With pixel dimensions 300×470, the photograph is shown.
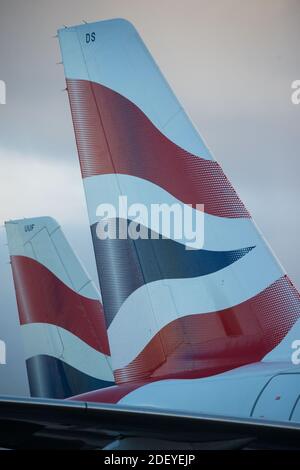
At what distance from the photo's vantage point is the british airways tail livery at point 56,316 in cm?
601

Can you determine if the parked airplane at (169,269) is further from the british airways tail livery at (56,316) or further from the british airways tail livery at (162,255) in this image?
the british airways tail livery at (56,316)

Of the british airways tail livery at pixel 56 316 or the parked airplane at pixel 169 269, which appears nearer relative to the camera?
the parked airplane at pixel 169 269

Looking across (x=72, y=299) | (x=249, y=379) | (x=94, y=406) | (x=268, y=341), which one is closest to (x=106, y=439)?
(x=94, y=406)

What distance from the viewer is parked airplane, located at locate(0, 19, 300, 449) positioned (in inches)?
126

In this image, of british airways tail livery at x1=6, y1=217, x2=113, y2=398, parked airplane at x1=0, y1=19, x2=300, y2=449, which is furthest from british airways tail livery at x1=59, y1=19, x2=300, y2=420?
british airways tail livery at x1=6, y1=217, x2=113, y2=398

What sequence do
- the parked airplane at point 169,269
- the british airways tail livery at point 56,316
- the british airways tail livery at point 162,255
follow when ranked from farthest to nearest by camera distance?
the british airways tail livery at point 56,316
the british airways tail livery at point 162,255
the parked airplane at point 169,269

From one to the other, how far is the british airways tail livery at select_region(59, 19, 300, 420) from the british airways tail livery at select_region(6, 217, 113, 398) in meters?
2.13

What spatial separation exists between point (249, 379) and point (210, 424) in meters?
1.50

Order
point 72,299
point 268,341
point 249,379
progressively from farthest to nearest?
point 72,299 → point 268,341 → point 249,379

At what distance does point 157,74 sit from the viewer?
13.1 feet

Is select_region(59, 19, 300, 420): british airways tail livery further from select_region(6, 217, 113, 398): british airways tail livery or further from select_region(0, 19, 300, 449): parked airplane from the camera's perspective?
select_region(6, 217, 113, 398): british airways tail livery

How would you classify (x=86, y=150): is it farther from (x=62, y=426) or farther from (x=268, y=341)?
(x=62, y=426)

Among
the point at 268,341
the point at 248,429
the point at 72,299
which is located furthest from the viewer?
Result: the point at 72,299

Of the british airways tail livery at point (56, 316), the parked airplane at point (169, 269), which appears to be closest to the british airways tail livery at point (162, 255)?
the parked airplane at point (169, 269)
